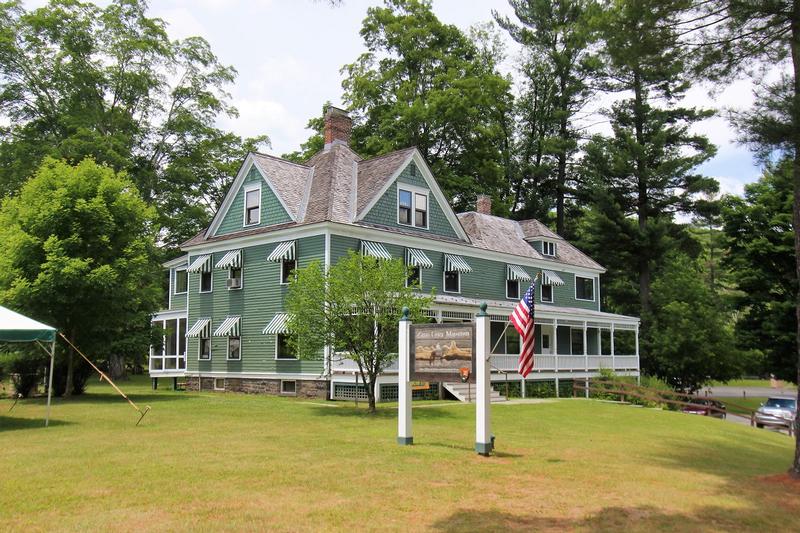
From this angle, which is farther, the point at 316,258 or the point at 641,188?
the point at 641,188

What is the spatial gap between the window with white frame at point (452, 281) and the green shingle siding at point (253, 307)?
281 inches

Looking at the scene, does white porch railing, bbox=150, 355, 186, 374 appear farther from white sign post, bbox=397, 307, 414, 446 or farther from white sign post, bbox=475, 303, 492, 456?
white sign post, bbox=475, 303, 492, 456

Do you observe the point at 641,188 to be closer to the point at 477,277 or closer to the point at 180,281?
the point at 477,277

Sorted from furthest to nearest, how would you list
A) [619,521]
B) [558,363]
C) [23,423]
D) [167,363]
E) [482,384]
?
[167,363], [558,363], [23,423], [482,384], [619,521]

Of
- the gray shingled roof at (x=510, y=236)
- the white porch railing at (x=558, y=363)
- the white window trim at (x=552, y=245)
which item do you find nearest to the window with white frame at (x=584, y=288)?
the gray shingled roof at (x=510, y=236)

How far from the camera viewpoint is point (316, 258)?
80.9ft

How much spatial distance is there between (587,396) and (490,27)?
29.9 meters

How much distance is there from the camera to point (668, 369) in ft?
128

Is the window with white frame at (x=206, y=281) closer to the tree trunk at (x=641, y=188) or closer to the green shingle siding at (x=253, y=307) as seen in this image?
the green shingle siding at (x=253, y=307)

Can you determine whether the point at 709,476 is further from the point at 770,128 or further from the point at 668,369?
the point at 668,369

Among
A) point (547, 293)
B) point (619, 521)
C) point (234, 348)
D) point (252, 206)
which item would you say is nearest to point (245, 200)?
point (252, 206)

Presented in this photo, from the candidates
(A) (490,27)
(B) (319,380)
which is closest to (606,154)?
(A) (490,27)

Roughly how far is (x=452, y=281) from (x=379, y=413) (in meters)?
12.2

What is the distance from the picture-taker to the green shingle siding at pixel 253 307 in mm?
25766
